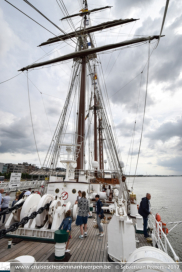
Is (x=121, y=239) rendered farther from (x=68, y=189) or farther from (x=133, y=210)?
(x=68, y=189)

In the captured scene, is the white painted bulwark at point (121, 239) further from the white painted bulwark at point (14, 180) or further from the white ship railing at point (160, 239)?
the white painted bulwark at point (14, 180)

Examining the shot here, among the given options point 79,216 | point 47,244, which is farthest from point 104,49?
point 47,244

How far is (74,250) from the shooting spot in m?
4.27

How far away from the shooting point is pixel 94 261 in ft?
12.3

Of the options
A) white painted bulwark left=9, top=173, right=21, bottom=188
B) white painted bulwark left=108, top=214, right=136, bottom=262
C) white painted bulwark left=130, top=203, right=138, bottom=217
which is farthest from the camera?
white painted bulwark left=9, top=173, right=21, bottom=188

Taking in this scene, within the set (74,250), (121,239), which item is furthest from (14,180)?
(121,239)

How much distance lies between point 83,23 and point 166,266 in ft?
80.8

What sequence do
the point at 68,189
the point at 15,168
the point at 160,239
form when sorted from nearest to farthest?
the point at 160,239 → the point at 68,189 → the point at 15,168

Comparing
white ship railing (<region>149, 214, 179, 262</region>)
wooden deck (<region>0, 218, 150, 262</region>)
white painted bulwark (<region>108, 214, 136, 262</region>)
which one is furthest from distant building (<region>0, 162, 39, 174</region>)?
white painted bulwark (<region>108, 214, 136, 262</region>)

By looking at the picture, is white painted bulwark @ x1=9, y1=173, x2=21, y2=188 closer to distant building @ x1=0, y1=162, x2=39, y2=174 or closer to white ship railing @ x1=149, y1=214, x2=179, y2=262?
white ship railing @ x1=149, y1=214, x2=179, y2=262

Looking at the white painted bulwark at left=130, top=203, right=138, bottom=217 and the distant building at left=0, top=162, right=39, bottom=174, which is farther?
the distant building at left=0, top=162, right=39, bottom=174

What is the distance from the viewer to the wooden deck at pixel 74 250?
3855 mm

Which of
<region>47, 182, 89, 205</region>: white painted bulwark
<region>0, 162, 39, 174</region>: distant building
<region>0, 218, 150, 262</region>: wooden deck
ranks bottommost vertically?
<region>0, 218, 150, 262</region>: wooden deck

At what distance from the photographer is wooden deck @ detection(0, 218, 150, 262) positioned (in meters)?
3.86
